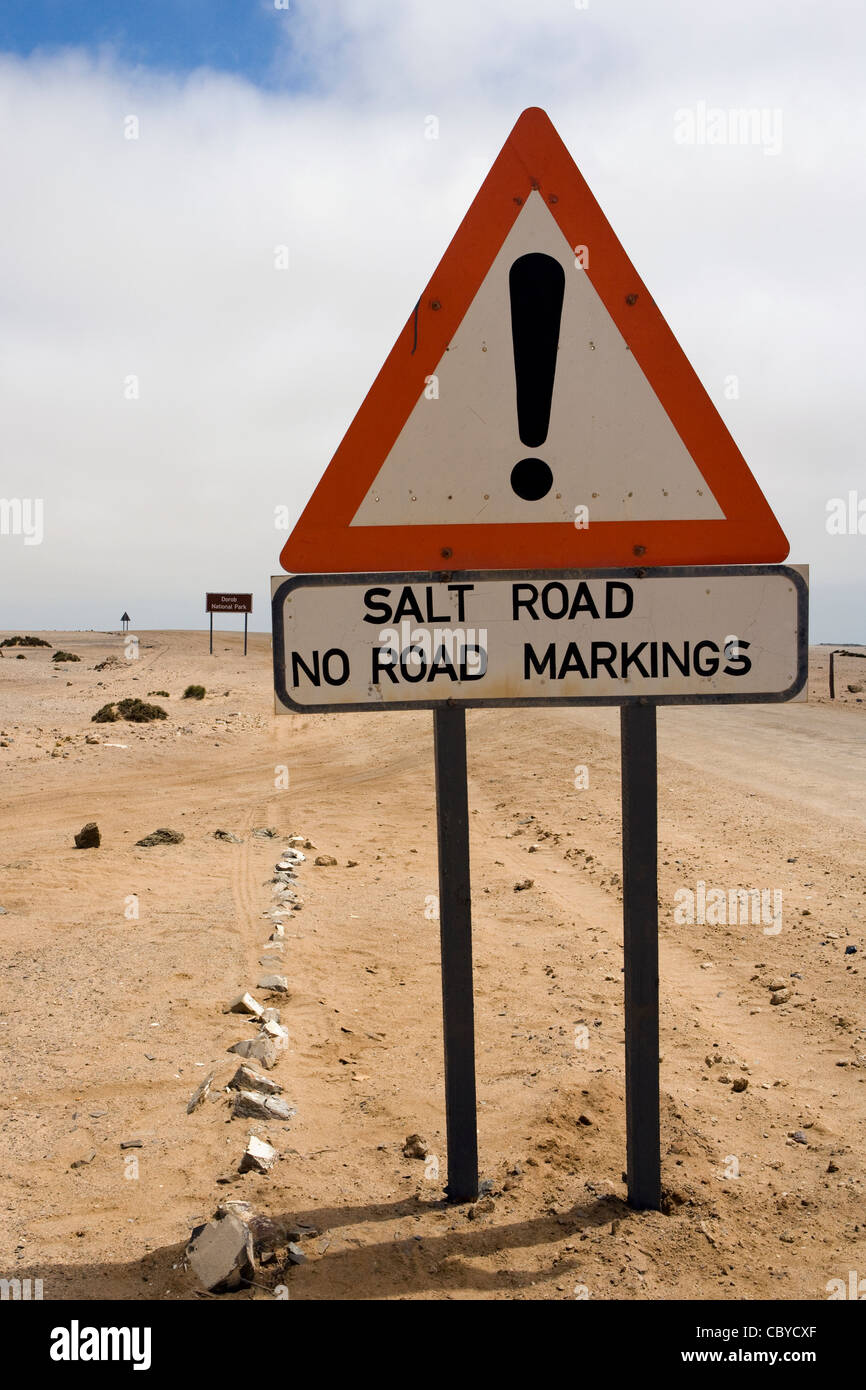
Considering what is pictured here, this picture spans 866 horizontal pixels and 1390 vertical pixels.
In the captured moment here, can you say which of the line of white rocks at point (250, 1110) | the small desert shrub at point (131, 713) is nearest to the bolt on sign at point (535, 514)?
the line of white rocks at point (250, 1110)

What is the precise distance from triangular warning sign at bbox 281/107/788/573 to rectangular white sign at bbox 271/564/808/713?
0.06m

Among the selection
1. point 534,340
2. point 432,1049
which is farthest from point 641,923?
point 432,1049

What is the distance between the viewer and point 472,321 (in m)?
2.33

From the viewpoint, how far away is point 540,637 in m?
2.39

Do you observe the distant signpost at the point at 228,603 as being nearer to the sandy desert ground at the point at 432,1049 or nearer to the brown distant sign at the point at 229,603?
the brown distant sign at the point at 229,603

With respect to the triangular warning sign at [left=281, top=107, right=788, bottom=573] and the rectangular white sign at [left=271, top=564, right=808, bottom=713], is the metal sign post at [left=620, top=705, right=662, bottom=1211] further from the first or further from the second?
the triangular warning sign at [left=281, top=107, right=788, bottom=573]

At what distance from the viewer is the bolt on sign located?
7.63 feet

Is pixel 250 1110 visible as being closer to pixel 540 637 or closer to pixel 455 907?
pixel 455 907

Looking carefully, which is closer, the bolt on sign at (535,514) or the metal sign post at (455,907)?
the bolt on sign at (535,514)

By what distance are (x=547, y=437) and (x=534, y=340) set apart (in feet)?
0.74

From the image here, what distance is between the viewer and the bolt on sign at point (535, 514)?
233 centimetres

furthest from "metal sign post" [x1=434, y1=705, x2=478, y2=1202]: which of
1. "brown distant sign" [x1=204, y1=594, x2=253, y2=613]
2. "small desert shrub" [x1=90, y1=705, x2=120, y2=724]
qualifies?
"brown distant sign" [x1=204, y1=594, x2=253, y2=613]
